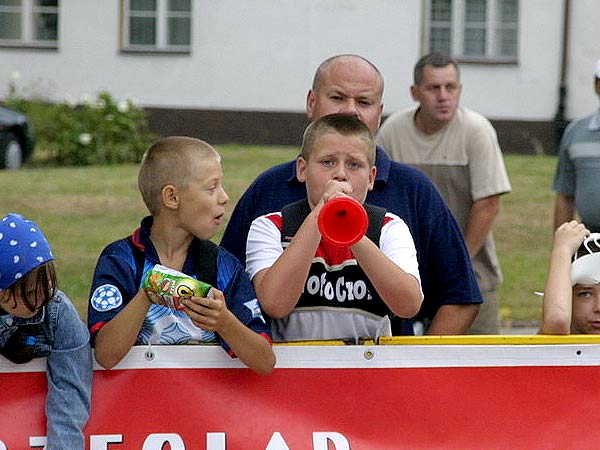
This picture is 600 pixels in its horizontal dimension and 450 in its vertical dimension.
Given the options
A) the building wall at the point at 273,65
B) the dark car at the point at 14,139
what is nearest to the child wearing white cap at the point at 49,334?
the dark car at the point at 14,139

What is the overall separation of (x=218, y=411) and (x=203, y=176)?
711mm

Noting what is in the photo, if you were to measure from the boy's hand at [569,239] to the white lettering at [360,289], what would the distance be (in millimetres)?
708

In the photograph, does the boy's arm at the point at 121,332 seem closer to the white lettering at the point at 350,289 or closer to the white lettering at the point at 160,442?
the white lettering at the point at 160,442

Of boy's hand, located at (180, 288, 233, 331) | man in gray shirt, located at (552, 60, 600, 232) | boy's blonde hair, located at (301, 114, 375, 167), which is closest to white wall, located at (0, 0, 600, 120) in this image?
man in gray shirt, located at (552, 60, 600, 232)

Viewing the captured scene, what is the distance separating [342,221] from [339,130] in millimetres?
600

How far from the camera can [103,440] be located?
12.9 feet

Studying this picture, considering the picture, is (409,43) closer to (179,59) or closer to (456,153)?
(179,59)

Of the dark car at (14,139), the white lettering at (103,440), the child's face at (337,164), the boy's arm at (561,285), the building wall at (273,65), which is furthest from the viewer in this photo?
the building wall at (273,65)

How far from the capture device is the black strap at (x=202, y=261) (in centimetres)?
396

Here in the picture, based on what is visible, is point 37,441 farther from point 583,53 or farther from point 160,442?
point 583,53

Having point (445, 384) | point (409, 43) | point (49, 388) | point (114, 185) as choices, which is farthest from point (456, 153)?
point (409, 43)

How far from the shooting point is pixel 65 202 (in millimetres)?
16641

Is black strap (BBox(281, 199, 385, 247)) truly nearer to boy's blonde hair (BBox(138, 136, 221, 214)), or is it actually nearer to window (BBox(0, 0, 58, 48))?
boy's blonde hair (BBox(138, 136, 221, 214))

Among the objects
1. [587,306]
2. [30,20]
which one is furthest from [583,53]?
[587,306]
